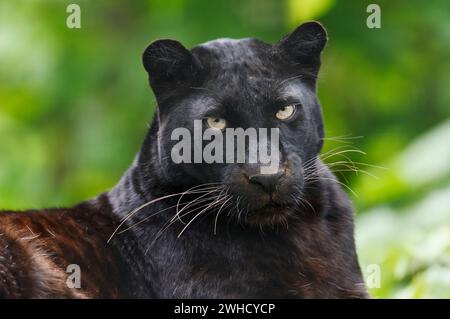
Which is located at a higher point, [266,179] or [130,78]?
[130,78]

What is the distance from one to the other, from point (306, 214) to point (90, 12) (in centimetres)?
440

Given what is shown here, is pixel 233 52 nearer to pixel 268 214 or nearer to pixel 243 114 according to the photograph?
pixel 243 114

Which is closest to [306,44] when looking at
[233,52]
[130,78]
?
[233,52]

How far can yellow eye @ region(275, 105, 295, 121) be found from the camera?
12.1ft

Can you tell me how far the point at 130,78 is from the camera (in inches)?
302

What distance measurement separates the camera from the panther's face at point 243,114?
3600mm

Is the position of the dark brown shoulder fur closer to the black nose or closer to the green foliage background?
the black nose

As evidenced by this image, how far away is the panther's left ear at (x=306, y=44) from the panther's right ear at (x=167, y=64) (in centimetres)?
40

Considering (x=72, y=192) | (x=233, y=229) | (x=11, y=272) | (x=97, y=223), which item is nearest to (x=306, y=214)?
(x=233, y=229)

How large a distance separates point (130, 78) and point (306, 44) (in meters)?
3.94

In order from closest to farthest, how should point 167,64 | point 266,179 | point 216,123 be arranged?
point 266,179 → point 216,123 → point 167,64

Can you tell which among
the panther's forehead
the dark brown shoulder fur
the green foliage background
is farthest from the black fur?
the green foliage background

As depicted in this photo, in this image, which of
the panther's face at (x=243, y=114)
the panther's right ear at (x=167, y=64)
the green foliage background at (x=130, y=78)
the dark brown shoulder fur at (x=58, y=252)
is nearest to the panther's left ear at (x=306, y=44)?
the panther's face at (x=243, y=114)
